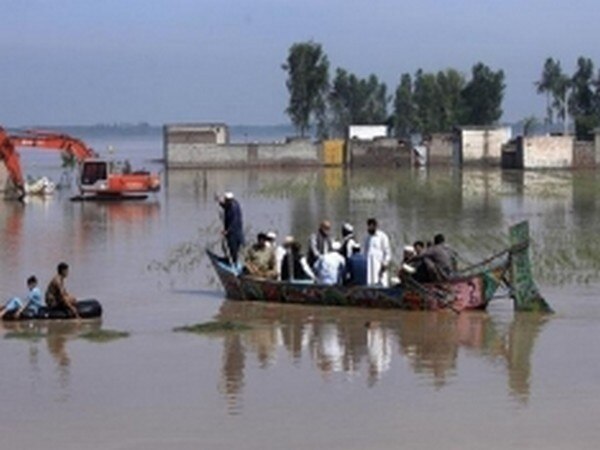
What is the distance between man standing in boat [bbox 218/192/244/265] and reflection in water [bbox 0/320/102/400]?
10.7ft

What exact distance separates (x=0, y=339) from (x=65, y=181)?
43325 millimetres

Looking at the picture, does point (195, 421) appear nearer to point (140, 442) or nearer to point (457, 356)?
point (140, 442)

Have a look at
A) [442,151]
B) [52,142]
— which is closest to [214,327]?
[52,142]

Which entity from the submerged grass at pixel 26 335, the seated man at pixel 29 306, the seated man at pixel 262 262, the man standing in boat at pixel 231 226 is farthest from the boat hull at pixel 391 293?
the submerged grass at pixel 26 335

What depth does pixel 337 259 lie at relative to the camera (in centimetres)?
2052

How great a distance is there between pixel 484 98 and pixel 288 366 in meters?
68.5

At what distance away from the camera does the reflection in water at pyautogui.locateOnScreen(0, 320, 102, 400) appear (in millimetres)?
16516

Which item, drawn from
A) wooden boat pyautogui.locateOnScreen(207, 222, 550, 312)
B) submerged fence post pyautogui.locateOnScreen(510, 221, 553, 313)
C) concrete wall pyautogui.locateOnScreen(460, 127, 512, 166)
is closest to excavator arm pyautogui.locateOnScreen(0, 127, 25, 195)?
concrete wall pyautogui.locateOnScreen(460, 127, 512, 166)

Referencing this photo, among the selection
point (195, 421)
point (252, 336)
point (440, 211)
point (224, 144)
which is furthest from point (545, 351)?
point (224, 144)

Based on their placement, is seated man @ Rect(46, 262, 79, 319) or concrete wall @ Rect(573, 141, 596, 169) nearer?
seated man @ Rect(46, 262, 79, 319)

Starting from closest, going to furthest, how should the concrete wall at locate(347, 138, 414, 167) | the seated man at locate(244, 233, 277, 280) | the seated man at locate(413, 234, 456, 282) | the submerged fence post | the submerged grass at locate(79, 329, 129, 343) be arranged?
the submerged grass at locate(79, 329, 129, 343) → the submerged fence post → the seated man at locate(413, 234, 456, 282) → the seated man at locate(244, 233, 277, 280) → the concrete wall at locate(347, 138, 414, 167)

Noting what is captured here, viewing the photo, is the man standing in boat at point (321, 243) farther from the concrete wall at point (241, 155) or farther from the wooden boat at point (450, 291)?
the concrete wall at point (241, 155)

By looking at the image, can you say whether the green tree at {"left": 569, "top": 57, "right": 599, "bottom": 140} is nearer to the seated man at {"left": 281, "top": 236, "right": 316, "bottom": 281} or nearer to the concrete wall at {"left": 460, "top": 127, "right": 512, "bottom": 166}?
the concrete wall at {"left": 460, "top": 127, "right": 512, "bottom": 166}

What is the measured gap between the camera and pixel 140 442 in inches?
486
